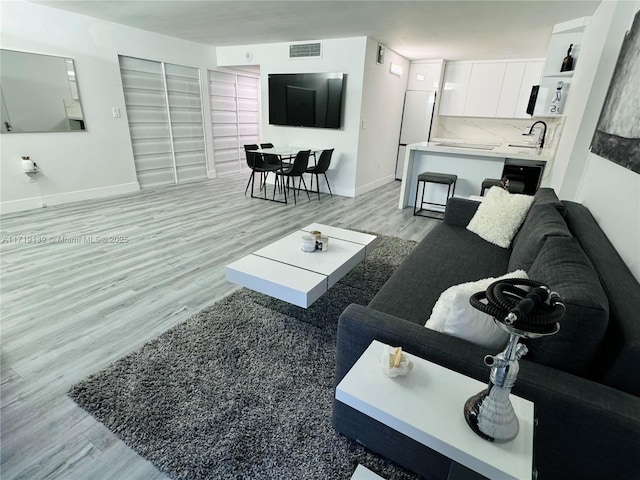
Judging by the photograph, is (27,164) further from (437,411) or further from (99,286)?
(437,411)

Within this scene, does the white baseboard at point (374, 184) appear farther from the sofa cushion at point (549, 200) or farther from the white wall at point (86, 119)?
the white wall at point (86, 119)

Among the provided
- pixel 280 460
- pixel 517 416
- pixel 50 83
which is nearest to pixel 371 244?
pixel 280 460

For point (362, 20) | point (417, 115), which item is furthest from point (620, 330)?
point (417, 115)

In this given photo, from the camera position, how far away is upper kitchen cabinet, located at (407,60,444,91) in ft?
21.5

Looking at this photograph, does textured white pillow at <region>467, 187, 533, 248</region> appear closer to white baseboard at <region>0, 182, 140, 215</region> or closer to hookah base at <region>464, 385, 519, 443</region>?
hookah base at <region>464, 385, 519, 443</region>

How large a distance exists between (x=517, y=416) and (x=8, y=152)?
5.56m

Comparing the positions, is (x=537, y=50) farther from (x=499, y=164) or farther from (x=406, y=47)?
(x=499, y=164)

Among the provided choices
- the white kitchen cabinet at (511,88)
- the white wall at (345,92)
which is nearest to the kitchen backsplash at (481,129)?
the white kitchen cabinet at (511,88)

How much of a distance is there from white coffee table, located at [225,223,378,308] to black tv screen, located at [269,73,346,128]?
3.46m

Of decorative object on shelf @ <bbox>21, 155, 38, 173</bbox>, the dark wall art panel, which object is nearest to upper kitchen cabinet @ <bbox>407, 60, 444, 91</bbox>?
the dark wall art panel

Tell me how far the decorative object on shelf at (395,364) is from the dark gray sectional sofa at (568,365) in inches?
5.3

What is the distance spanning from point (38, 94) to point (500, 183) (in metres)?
5.76

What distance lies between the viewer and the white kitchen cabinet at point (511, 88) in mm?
6176

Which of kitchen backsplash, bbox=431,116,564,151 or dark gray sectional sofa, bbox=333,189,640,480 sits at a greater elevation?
kitchen backsplash, bbox=431,116,564,151
